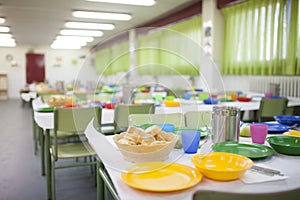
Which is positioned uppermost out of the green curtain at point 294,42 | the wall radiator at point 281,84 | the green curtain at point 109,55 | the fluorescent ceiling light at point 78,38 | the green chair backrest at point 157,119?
the fluorescent ceiling light at point 78,38

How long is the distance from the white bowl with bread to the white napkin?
0.32m

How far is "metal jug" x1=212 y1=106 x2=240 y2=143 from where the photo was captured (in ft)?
4.70

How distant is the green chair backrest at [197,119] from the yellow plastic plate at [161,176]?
53 cm

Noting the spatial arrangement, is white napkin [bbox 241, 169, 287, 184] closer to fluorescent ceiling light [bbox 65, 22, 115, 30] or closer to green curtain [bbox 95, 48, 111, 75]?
green curtain [bbox 95, 48, 111, 75]

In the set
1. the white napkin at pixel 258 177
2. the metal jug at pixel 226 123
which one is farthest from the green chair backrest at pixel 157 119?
the white napkin at pixel 258 177

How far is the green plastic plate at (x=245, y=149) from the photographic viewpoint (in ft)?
4.17

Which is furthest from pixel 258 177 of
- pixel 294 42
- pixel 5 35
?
pixel 5 35

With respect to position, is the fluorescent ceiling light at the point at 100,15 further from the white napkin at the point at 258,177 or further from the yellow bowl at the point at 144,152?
the white napkin at the point at 258,177

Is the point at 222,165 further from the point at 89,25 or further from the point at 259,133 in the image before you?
the point at 89,25

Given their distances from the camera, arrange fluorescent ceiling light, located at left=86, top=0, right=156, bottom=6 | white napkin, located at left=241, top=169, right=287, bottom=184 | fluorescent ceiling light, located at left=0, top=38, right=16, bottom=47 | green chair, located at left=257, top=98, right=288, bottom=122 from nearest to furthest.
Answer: white napkin, located at left=241, top=169, right=287, bottom=184 < green chair, located at left=257, top=98, right=288, bottom=122 < fluorescent ceiling light, located at left=86, top=0, right=156, bottom=6 < fluorescent ceiling light, located at left=0, top=38, right=16, bottom=47

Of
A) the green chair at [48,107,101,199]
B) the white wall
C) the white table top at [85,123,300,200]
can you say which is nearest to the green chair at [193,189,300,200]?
the white table top at [85,123,300,200]

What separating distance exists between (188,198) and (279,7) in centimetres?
483

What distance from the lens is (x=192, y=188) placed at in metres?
0.94

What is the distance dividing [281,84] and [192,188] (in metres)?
4.41
